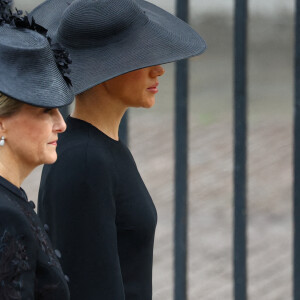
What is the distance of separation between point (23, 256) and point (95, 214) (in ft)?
1.17

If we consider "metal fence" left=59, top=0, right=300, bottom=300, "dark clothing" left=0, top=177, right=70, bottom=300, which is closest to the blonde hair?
"dark clothing" left=0, top=177, right=70, bottom=300

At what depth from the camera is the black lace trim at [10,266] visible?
67.9 inches

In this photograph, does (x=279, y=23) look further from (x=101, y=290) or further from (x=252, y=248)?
(x=101, y=290)

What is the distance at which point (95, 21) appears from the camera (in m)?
2.18

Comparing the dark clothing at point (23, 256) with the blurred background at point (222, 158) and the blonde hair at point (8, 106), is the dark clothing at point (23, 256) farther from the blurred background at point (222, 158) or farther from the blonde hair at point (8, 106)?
the blurred background at point (222, 158)

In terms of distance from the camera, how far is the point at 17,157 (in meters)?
1.83

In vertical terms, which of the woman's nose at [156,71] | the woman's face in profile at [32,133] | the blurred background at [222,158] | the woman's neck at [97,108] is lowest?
the blurred background at [222,158]

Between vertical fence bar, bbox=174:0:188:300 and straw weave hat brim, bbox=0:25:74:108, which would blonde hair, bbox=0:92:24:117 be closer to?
straw weave hat brim, bbox=0:25:74:108

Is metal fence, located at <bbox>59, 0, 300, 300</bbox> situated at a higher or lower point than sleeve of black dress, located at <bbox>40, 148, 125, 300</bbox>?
lower

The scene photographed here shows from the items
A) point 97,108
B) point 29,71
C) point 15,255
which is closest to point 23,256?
point 15,255

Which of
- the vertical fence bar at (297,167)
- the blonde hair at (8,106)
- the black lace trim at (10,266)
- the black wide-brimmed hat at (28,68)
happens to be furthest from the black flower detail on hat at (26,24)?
the vertical fence bar at (297,167)

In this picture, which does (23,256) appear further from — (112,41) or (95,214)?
(112,41)

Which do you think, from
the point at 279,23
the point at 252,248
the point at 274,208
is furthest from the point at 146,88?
the point at 279,23

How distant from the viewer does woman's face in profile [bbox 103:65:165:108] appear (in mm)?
2197
